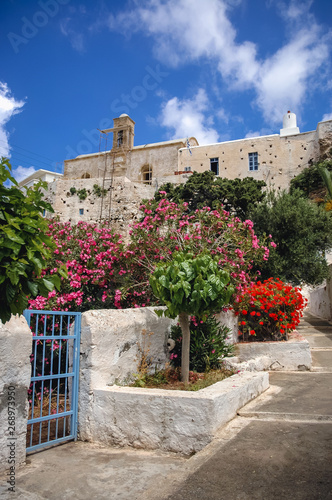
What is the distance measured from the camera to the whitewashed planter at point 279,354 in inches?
315

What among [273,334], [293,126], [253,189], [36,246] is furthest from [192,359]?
[293,126]

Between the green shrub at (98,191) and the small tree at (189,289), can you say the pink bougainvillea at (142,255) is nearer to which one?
the small tree at (189,289)

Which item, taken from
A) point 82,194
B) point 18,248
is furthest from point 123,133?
point 18,248

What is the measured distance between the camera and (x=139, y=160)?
38.3 m

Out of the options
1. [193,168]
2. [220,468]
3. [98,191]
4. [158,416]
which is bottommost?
[220,468]

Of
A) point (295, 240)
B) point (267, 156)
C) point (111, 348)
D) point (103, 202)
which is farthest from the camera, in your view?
point (267, 156)

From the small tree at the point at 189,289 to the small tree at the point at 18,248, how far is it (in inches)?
113

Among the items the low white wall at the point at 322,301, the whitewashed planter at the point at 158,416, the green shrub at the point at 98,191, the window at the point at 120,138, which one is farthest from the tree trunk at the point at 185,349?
the window at the point at 120,138

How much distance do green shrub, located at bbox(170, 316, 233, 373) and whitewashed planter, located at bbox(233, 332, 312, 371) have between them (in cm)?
146

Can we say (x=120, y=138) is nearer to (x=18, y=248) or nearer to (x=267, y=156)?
(x=267, y=156)

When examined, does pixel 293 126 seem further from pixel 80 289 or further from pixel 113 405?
pixel 113 405

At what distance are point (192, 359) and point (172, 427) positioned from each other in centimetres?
226

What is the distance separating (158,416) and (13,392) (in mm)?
1589

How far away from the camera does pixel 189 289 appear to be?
17.3 ft
